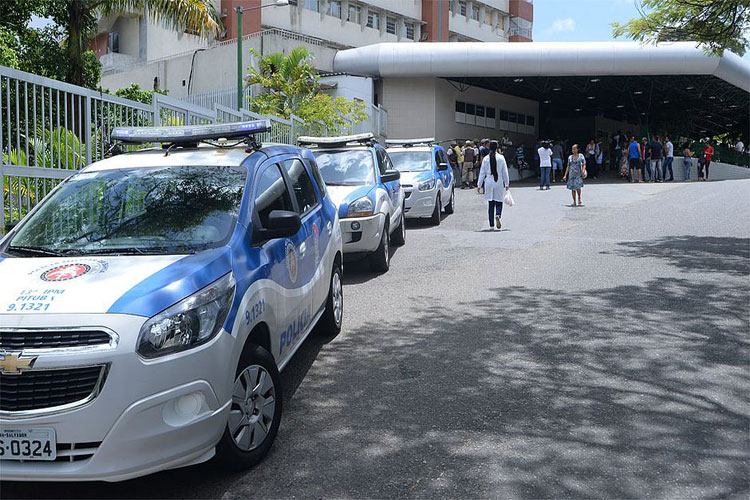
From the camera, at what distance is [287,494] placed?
12.6 ft

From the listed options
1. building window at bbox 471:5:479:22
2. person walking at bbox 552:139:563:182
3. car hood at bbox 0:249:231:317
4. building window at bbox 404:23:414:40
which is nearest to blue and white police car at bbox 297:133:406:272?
car hood at bbox 0:249:231:317

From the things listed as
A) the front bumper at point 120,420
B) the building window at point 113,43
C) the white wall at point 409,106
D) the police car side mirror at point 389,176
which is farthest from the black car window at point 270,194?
the building window at point 113,43

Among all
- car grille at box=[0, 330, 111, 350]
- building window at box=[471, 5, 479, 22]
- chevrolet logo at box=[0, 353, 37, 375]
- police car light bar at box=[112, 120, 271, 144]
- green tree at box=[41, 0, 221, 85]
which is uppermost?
building window at box=[471, 5, 479, 22]

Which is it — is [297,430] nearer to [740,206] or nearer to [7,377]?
[7,377]

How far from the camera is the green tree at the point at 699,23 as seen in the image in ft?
43.6

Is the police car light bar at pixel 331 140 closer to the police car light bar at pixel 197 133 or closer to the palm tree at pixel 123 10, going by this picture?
the police car light bar at pixel 197 133

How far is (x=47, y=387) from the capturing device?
3.44 m

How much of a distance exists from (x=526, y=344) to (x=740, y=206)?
14624 millimetres

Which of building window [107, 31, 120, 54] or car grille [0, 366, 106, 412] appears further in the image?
building window [107, 31, 120, 54]

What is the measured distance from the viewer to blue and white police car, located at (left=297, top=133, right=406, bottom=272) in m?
10.0

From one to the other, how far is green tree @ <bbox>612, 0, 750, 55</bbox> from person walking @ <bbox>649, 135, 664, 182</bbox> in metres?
17.5

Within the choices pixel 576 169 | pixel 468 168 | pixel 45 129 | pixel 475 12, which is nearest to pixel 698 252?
pixel 576 169

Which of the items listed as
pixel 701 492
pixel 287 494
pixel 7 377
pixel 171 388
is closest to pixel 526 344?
pixel 701 492

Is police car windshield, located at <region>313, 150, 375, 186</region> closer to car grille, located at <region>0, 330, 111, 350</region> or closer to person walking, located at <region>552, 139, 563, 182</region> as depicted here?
car grille, located at <region>0, 330, 111, 350</region>
